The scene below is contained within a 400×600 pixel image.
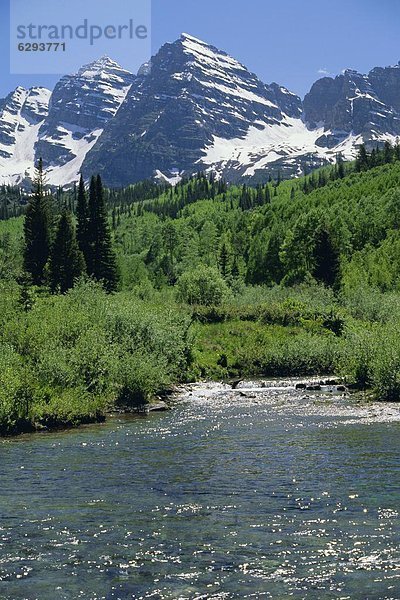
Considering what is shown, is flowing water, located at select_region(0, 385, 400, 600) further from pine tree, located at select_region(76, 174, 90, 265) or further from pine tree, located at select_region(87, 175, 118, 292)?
pine tree, located at select_region(76, 174, 90, 265)

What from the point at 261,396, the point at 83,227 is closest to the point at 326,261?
the point at 83,227

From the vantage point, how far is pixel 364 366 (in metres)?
54.9

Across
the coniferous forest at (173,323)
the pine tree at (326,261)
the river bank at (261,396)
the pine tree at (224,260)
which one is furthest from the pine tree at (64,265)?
the pine tree at (224,260)

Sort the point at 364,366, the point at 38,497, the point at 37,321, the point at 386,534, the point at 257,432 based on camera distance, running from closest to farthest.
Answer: the point at 386,534, the point at 38,497, the point at 257,432, the point at 37,321, the point at 364,366

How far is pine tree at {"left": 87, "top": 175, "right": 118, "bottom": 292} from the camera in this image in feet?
356

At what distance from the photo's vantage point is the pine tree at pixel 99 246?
109 meters

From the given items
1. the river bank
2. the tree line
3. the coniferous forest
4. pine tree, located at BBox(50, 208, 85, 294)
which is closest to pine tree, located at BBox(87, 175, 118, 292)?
the tree line

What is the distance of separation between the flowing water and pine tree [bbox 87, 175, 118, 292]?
236 feet

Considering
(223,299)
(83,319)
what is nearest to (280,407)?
(83,319)

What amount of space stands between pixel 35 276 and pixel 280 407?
218 feet

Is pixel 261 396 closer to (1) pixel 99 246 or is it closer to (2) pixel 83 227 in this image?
(1) pixel 99 246

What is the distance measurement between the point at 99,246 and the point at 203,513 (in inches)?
3573

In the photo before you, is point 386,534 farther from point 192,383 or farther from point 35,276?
point 35,276

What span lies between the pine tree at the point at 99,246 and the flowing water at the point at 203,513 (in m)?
71.8
